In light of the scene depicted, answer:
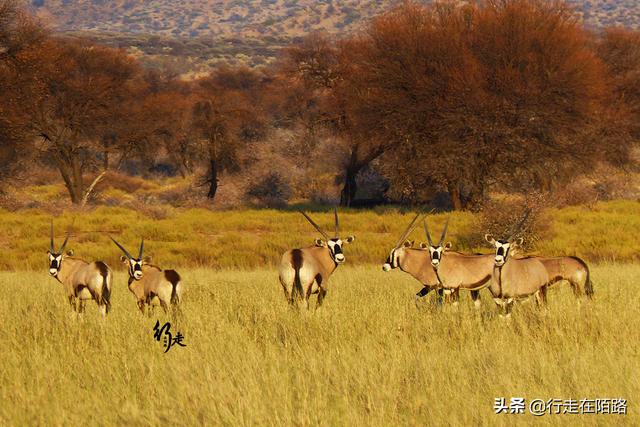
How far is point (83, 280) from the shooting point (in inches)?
420

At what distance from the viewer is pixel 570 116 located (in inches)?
1201

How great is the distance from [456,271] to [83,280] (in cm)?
522

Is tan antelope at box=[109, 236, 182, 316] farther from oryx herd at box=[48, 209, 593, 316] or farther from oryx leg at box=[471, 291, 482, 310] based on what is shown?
oryx leg at box=[471, 291, 482, 310]

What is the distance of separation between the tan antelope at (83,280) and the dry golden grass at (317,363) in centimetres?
27

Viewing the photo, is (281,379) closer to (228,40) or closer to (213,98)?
(213,98)

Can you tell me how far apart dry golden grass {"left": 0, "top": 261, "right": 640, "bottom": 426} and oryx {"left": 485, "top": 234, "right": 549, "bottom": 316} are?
281 millimetres

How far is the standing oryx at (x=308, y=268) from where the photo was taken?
408 inches

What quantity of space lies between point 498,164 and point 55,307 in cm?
2272

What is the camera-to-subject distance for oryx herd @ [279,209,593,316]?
10039 millimetres

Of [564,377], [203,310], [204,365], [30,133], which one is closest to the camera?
[564,377]

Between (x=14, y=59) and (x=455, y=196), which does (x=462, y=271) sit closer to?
(x=455, y=196)

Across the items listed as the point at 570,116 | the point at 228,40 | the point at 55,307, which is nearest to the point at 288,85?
the point at 570,116

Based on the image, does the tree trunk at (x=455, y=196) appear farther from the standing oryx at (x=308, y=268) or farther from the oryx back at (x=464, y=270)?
the standing oryx at (x=308, y=268)

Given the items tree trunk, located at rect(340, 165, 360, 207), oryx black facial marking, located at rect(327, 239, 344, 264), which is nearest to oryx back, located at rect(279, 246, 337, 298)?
oryx black facial marking, located at rect(327, 239, 344, 264)
